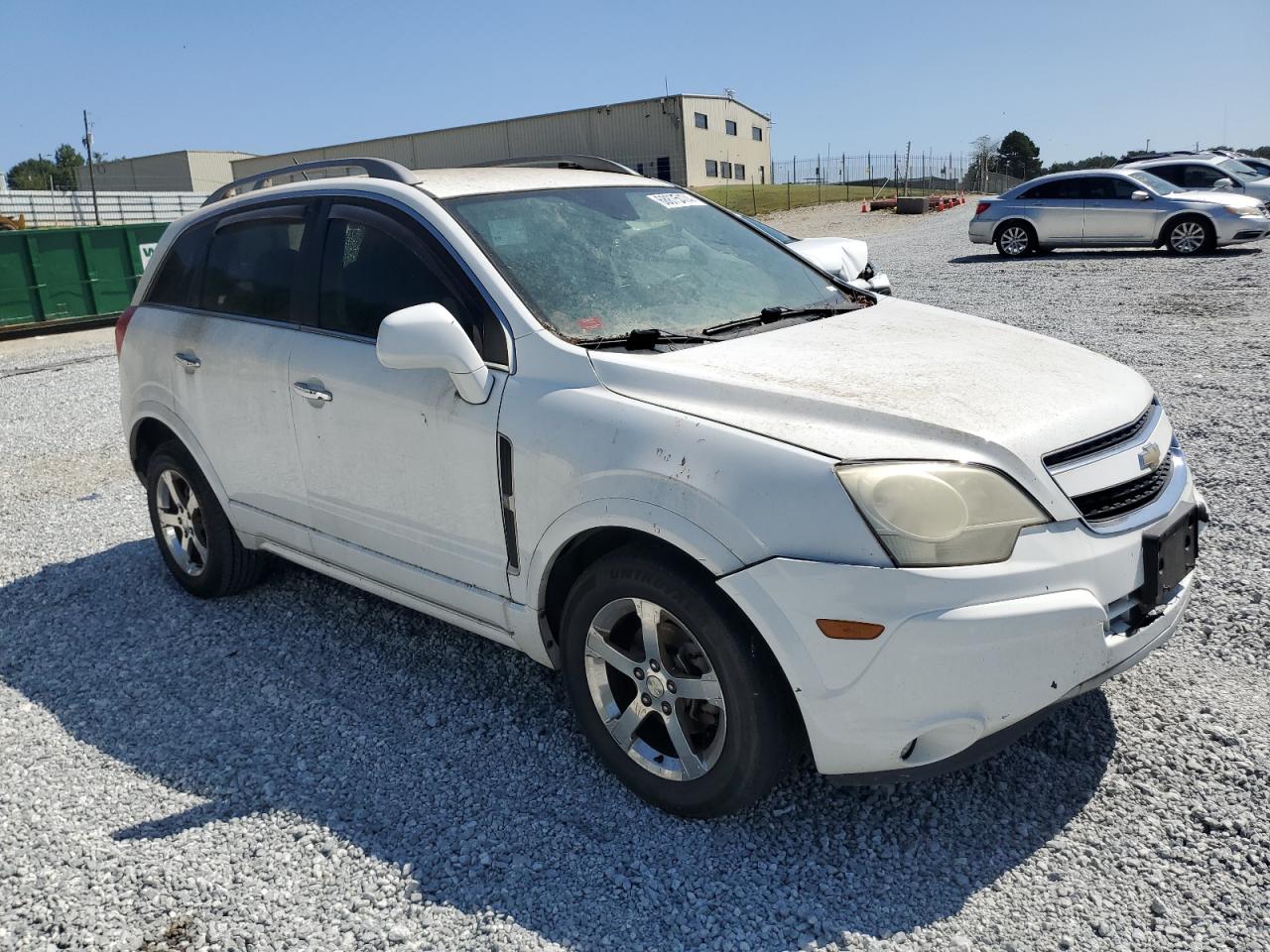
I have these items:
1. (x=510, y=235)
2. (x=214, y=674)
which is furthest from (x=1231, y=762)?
(x=214, y=674)

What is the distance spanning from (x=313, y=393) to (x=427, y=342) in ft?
3.10

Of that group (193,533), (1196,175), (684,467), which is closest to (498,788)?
(684,467)

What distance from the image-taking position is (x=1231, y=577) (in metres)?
4.44

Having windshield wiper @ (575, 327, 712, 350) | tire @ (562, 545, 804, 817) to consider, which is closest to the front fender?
tire @ (562, 545, 804, 817)

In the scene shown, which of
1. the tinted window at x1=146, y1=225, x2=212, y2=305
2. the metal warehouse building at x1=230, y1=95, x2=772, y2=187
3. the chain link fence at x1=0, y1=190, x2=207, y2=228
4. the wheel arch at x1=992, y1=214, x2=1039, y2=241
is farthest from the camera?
the metal warehouse building at x1=230, y1=95, x2=772, y2=187

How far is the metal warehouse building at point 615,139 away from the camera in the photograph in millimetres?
61094

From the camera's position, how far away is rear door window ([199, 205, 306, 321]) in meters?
4.14

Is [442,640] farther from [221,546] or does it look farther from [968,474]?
[968,474]

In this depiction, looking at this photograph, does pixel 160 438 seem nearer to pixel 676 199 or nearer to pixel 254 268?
pixel 254 268

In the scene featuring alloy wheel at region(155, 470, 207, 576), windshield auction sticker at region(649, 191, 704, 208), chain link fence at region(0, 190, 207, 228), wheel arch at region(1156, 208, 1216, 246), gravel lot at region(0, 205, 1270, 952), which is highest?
chain link fence at region(0, 190, 207, 228)

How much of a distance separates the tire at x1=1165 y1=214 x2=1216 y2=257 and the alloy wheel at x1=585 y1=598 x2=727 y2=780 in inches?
678

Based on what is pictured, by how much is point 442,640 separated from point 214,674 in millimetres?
906

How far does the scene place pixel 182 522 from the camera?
16.2 ft

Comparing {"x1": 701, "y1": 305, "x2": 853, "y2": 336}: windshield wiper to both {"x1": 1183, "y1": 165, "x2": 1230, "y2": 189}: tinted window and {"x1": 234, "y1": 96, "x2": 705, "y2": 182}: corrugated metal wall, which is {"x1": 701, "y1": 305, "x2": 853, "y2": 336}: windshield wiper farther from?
{"x1": 234, "y1": 96, "x2": 705, "y2": 182}: corrugated metal wall
